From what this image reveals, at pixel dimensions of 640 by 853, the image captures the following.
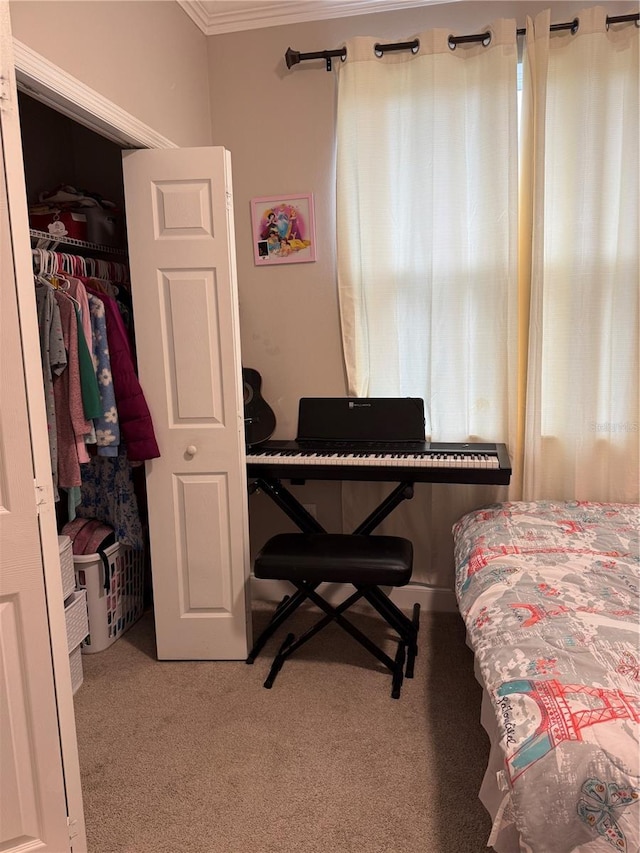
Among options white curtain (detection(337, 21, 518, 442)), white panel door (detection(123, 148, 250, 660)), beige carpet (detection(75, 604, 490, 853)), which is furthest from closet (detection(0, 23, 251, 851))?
white curtain (detection(337, 21, 518, 442))

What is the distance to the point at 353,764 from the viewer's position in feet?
6.35

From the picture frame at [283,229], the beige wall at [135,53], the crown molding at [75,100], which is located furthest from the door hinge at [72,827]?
the picture frame at [283,229]

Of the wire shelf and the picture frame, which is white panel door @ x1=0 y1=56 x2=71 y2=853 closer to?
the wire shelf

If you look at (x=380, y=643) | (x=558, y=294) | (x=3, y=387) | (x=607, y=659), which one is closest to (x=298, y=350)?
(x=558, y=294)

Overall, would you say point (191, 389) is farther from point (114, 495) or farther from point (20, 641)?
point (20, 641)

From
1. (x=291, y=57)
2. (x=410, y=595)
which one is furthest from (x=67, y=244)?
(x=410, y=595)

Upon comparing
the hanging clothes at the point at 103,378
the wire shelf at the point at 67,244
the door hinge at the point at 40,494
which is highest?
the wire shelf at the point at 67,244

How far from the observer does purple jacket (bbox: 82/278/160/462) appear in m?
2.38

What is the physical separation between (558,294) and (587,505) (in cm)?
93

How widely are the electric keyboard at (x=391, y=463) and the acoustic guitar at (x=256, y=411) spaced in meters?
0.17

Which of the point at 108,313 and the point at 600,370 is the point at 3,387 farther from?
the point at 600,370

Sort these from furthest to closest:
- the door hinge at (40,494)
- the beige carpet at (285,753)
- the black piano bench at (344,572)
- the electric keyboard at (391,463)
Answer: the electric keyboard at (391,463), the black piano bench at (344,572), the beige carpet at (285,753), the door hinge at (40,494)

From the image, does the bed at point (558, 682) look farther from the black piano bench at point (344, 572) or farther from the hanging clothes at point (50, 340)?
the hanging clothes at point (50, 340)

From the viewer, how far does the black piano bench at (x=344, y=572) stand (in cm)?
229
